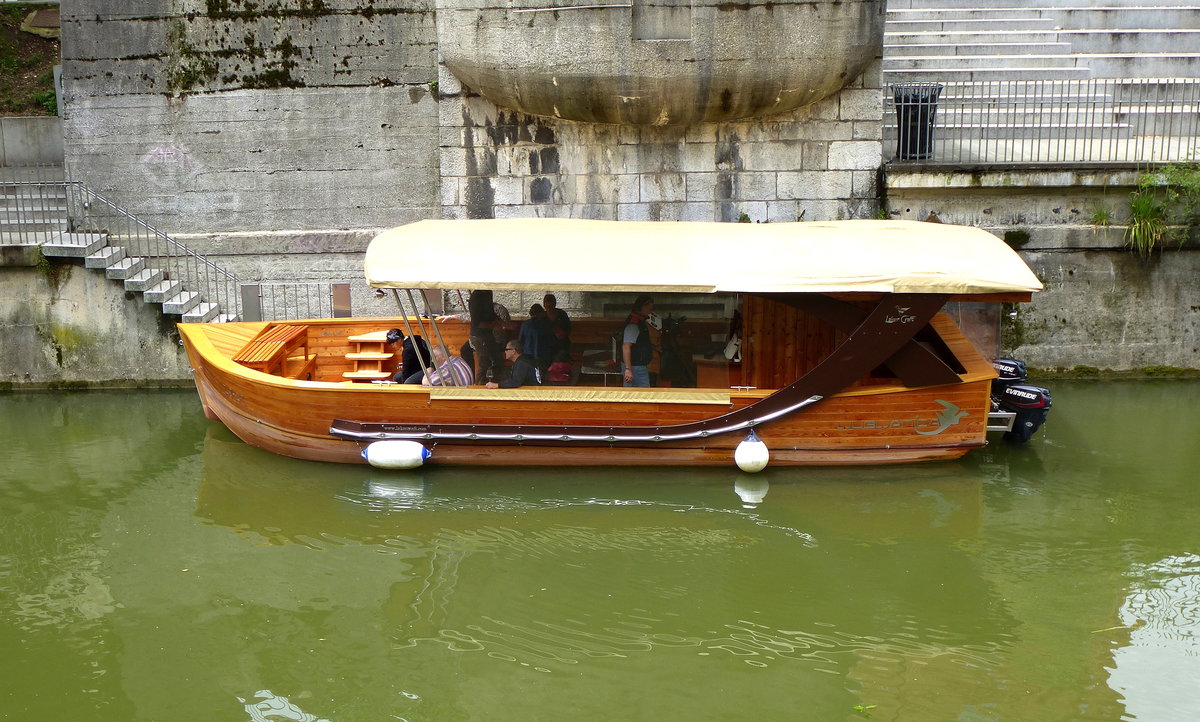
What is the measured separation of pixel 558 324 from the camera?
8852 mm

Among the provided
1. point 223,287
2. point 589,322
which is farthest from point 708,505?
point 223,287

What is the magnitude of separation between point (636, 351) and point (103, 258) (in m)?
6.26

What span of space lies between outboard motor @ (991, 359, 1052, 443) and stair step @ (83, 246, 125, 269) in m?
8.92

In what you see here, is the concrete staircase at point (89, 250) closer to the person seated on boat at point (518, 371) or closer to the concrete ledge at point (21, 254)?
the concrete ledge at point (21, 254)

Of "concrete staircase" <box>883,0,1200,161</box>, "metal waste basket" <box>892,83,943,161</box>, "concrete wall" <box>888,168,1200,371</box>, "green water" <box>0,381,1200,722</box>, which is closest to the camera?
"green water" <box>0,381,1200,722</box>

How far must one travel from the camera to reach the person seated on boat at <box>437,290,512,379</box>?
869 cm

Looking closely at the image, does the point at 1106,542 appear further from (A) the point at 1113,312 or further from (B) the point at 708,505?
(A) the point at 1113,312

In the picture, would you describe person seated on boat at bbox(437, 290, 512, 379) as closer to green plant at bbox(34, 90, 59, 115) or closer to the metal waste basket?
the metal waste basket

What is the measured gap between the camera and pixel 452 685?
5.50m

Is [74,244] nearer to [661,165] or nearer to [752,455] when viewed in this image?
[661,165]

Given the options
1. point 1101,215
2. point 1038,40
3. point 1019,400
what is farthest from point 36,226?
point 1038,40

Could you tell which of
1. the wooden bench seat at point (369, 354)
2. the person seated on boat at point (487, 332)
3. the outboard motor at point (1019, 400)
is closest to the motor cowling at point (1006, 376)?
the outboard motor at point (1019, 400)

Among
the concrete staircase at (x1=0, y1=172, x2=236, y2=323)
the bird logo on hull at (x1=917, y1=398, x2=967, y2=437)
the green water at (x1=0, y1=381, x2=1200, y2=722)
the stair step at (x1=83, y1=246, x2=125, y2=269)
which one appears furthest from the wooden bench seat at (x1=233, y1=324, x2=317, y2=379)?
the bird logo on hull at (x1=917, y1=398, x2=967, y2=437)

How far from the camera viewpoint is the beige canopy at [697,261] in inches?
310
